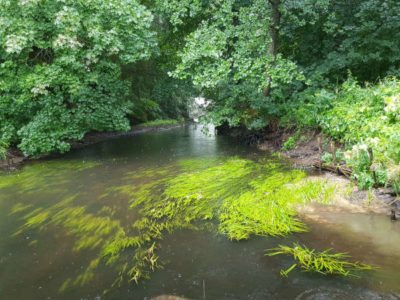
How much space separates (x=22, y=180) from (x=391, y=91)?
9.28m

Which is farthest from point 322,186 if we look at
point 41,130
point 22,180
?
point 41,130

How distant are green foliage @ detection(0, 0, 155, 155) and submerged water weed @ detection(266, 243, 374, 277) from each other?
7830 mm

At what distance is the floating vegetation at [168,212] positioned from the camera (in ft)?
12.0

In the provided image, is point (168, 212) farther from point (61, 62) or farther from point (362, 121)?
point (61, 62)

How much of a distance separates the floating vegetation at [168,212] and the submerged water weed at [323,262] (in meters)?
0.50

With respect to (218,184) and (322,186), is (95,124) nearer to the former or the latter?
(218,184)

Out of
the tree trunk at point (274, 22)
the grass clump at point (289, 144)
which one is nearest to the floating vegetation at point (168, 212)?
the grass clump at point (289, 144)

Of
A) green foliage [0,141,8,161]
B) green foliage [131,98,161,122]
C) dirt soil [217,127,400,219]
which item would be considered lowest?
dirt soil [217,127,400,219]

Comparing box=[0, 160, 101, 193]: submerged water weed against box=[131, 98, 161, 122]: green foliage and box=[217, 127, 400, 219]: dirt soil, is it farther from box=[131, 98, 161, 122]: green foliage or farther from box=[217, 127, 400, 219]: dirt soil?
box=[131, 98, 161, 122]: green foliage

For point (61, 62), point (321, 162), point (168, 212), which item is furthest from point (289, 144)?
point (61, 62)

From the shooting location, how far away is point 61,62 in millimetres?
8578

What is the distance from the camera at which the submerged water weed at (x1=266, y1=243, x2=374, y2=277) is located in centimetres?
301

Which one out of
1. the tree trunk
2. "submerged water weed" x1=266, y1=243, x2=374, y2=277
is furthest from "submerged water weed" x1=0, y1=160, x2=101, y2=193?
the tree trunk

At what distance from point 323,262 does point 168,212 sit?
8.54ft
